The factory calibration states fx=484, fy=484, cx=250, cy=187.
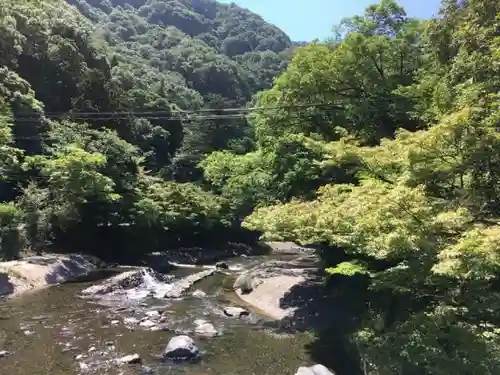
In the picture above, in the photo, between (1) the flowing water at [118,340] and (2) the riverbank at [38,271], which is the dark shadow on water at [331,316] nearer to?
(1) the flowing water at [118,340]

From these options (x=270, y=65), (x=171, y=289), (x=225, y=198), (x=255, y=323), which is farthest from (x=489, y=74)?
(x=270, y=65)

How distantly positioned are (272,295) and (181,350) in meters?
8.10

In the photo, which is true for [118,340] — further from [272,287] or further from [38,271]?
[38,271]

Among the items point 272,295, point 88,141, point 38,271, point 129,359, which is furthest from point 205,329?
point 88,141

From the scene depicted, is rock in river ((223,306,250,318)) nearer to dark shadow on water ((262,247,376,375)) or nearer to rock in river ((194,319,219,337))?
rock in river ((194,319,219,337))

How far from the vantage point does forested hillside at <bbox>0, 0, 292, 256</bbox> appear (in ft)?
99.9

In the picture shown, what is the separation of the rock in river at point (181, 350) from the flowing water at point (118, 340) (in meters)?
0.34

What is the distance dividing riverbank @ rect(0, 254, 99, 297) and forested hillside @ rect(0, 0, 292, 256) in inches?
71.7

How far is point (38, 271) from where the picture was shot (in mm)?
24203

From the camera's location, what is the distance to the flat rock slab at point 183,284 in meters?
23.0

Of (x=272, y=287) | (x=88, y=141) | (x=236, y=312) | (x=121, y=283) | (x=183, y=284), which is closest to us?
(x=236, y=312)

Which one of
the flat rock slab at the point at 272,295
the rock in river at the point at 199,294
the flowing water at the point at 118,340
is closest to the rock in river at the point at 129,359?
the flowing water at the point at 118,340

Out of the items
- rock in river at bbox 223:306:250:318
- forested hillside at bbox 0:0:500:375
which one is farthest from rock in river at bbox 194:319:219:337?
forested hillside at bbox 0:0:500:375

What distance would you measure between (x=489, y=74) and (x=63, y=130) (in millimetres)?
31699
